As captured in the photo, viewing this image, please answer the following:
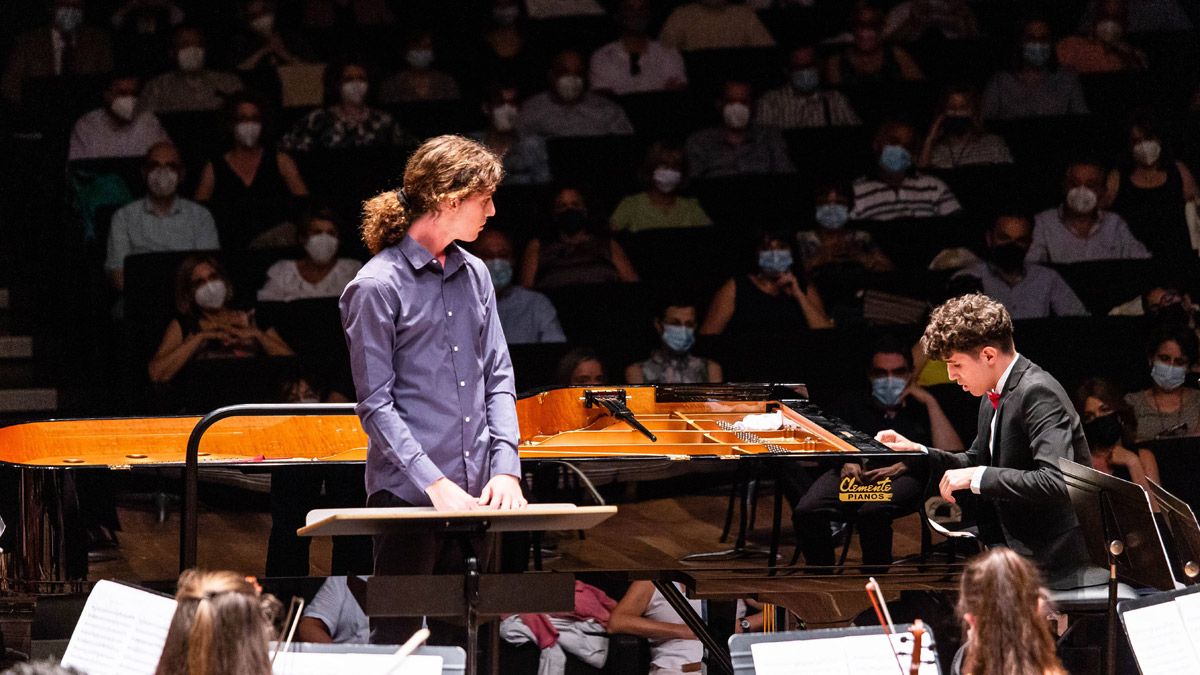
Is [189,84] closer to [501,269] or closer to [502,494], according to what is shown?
[501,269]

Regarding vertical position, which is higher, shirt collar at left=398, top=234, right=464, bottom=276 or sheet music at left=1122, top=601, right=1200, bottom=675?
shirt collar at left=398, top=234, right=464, bottom=276

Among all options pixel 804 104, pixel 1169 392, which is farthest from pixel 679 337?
pixel 1169 392

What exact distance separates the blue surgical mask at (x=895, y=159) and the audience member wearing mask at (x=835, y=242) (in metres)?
0.31

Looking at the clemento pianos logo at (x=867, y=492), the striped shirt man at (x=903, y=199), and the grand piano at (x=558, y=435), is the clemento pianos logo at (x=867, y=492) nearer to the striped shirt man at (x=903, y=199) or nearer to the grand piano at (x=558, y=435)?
the grand piano at (x=558, y=435)

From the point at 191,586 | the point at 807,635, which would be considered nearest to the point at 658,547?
the point at 807,635

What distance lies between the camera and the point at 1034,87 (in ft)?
24.6

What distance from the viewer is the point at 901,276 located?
6.29m

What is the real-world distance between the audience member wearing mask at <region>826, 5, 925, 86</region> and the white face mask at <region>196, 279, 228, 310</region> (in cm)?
332

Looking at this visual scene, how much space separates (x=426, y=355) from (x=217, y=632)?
100cm

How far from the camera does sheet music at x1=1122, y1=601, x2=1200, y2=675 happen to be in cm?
257

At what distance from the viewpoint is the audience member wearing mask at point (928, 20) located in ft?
25.8

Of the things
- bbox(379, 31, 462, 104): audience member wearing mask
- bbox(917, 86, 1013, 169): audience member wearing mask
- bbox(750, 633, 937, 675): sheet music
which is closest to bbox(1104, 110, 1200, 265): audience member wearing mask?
bbox(917, 86, 1013, 169): audience member wearing mask

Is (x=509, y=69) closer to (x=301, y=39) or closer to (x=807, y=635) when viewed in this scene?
(x=301, y=39)

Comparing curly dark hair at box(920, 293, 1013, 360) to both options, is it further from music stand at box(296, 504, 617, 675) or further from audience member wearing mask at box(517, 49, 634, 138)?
audience member wearing mask at box(517, 49, 634, 138)
